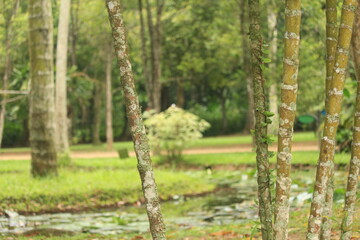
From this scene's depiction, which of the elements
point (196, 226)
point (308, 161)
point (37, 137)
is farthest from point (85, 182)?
point (308, 161)

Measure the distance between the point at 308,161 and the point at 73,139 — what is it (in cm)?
2371

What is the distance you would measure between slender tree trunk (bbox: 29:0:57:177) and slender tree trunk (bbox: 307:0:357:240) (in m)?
10.3

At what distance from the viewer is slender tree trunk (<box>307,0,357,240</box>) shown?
4758 millimetres

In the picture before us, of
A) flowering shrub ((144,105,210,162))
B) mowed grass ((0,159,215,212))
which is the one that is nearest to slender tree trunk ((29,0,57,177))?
mowed grass ((0,159,215,212))

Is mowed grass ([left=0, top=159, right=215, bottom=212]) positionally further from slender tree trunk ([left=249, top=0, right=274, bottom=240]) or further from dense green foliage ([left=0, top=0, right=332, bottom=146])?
slender tree trunk ([left=249, top=0, right=274, bottom=240])

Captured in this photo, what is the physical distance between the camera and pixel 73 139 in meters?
42.3

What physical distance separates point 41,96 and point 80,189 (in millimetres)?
2214

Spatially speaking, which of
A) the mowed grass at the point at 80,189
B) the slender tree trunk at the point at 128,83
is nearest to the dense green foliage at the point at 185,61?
the mowed grass at the point at 80,189

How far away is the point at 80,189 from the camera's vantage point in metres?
14.2

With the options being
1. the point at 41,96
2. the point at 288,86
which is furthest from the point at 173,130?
the point at 288,86

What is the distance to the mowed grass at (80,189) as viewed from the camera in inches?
512

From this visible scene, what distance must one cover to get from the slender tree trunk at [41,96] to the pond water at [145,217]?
202 centimetres

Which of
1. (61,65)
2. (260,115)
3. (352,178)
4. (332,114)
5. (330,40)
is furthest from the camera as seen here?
(61,65)

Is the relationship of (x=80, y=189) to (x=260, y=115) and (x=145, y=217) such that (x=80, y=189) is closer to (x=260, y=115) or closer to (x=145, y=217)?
(x=145, y=217)
